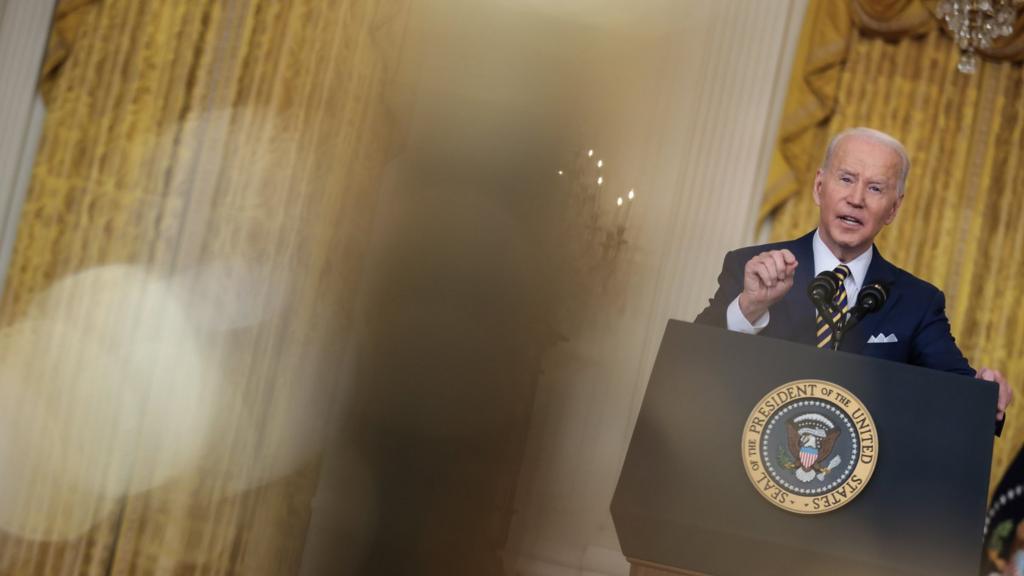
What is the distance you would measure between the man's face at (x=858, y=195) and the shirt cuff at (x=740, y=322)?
335mm

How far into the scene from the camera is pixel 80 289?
4180mm

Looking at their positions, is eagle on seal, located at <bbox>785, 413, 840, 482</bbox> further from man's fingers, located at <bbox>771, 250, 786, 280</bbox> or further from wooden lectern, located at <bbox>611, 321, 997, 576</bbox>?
man's fingers, located at <bbox>771, 250, 786, 280</bbox>

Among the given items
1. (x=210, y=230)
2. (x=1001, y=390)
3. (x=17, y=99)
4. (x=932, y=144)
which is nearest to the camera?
(x=1001, y=390)

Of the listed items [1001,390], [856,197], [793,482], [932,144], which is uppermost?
[932,144]

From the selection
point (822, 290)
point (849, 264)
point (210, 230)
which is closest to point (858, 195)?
point (849, 264)

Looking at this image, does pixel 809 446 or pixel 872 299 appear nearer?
pixel 809 446

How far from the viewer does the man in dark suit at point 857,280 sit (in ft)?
6.25

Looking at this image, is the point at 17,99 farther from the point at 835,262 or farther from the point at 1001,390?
the point at 1001,390

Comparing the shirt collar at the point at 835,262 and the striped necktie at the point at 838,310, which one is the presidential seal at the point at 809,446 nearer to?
the striped necktie at the point at 838,310

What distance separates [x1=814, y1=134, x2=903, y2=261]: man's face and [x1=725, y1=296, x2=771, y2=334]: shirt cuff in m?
0.34

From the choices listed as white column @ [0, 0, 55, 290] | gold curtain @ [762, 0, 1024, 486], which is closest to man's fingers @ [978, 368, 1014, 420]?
gold curtain @ [762, 0, 1024, 486]

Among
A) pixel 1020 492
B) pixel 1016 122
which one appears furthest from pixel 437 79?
pixel 1020 492

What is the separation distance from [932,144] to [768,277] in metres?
2.77

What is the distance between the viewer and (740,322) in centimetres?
185
